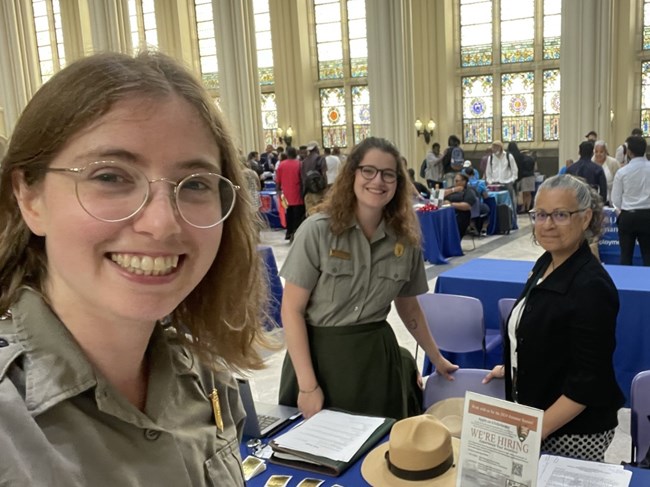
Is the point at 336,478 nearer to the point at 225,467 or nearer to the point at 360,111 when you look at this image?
the point at 225,467

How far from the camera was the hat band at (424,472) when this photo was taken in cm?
173

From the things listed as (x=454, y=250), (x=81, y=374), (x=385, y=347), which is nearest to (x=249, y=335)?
(x=81, y=374)

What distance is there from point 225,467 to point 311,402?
4.66 feet

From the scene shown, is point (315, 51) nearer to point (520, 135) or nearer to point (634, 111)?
point (520, 135)

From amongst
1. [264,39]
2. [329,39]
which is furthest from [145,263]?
[264,39]

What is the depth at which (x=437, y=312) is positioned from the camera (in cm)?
371

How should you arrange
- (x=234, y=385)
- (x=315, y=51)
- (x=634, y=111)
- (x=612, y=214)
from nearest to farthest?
(x=234, y=385), (x=612, y=214), (x=634, y=111), (x=315, y=51)

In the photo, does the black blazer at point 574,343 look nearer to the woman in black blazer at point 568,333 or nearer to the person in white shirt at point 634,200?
the woman in black blazer at point 568,333

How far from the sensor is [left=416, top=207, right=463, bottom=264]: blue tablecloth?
810 centimetres

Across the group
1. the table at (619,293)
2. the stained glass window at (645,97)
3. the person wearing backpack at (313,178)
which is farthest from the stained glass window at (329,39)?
the table at (619,293)

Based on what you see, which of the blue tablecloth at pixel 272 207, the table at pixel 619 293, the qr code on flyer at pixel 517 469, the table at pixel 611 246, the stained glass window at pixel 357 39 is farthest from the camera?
the stained glass window at pixel 357 39

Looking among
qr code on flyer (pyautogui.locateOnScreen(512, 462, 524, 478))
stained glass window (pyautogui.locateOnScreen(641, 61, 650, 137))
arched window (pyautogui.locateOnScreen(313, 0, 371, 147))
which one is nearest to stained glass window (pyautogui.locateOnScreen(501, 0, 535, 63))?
stained glass window (pyautogui.locateOnScreen(641, 61, 650, 137))

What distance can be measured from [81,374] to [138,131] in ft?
1.03

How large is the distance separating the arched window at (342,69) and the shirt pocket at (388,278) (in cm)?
1686
